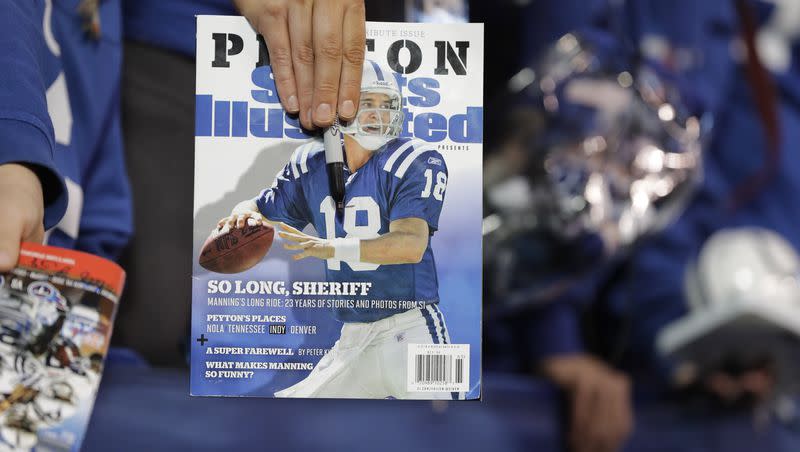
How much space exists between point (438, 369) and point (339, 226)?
0.07 m

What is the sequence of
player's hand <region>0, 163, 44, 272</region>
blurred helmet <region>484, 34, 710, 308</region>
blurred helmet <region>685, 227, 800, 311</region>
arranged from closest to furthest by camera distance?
1. player's hand <region>0, 163, 44, 272</region>
2. blurred helmet <region>484, 34, 710, 308</region>
3. blurred helmet <region>685, 227, 800, 311</region>

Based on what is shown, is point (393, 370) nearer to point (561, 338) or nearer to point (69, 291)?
point (69, 291)

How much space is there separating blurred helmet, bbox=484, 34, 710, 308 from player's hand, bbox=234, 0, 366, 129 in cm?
18

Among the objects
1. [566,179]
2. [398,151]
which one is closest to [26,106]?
[398,151]

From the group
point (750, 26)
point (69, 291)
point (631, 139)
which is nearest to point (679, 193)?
point (631, 139)

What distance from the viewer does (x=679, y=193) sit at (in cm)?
61

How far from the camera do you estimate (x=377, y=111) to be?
A: 0.32 meters

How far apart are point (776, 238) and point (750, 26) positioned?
269mm

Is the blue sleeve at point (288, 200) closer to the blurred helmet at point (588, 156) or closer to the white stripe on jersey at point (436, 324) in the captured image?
the white stripe on jersey at point (436, 324)

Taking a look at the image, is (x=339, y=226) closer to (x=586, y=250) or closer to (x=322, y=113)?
(x=322, y=113)

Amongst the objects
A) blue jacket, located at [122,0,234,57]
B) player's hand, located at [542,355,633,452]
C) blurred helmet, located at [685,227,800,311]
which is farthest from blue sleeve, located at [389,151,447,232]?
blurred helmet, located at [685,227,800,311]

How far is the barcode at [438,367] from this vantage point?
0.32 meters

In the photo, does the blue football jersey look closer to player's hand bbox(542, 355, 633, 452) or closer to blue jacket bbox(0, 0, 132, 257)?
blue jacket bbox(0, 0, 132, 257)

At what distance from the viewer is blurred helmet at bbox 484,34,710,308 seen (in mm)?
508
